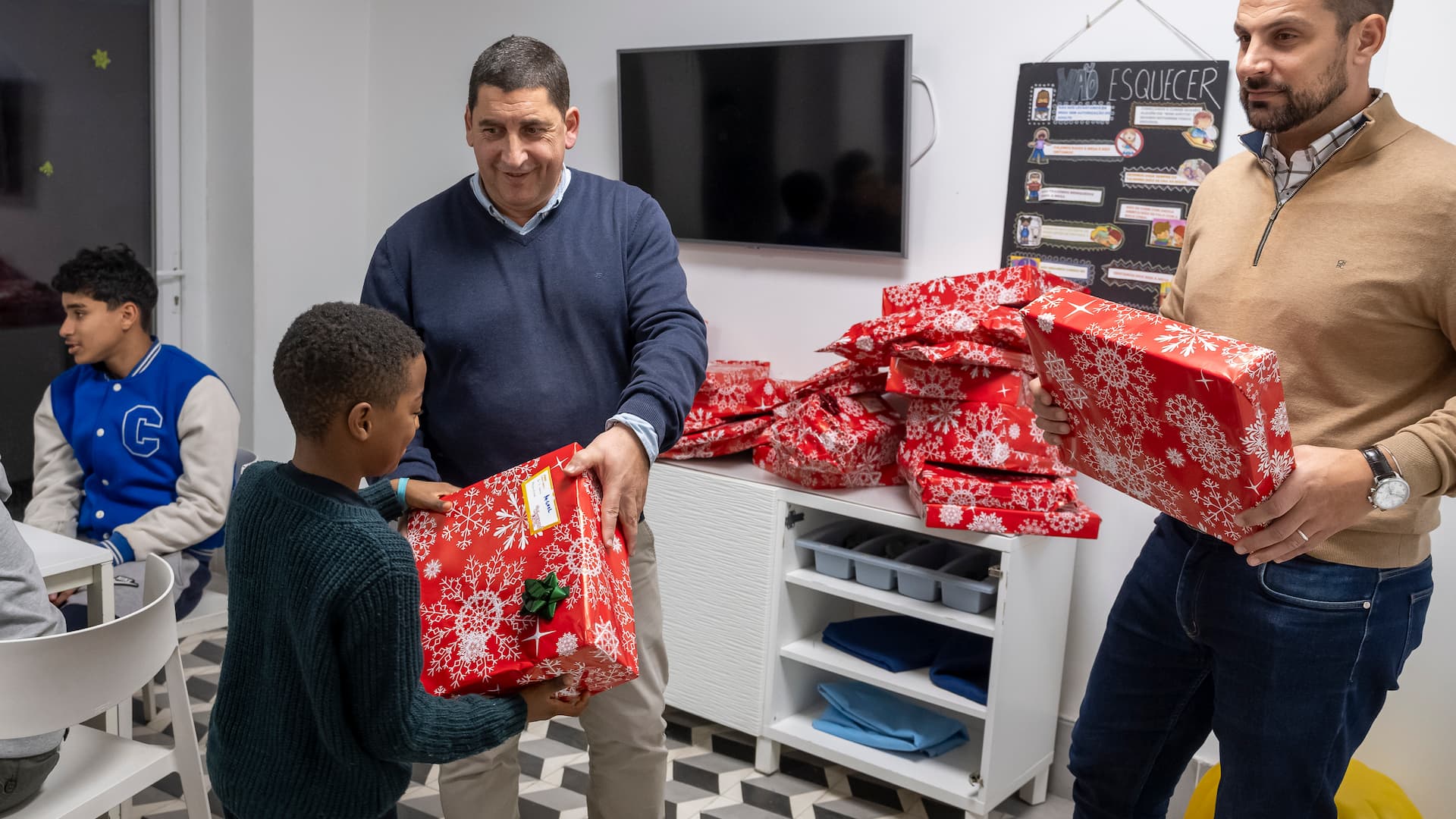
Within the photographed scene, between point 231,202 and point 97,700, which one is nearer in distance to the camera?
point 97,700

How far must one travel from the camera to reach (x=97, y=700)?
5.53 ft

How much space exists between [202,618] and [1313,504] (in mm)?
2670

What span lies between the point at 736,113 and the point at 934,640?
1.57m

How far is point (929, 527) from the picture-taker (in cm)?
256

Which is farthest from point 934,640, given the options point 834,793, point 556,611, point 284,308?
point 284,308

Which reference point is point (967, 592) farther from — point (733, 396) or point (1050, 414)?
point (1050, 414)

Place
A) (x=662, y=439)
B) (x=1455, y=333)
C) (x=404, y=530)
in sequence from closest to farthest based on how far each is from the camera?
(x=1455, y=333) → (x=404, y=530) → (x=662, y=439)

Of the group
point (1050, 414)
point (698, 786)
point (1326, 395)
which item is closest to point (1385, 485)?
point (1326, 395)

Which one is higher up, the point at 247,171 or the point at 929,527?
the point at 247,171

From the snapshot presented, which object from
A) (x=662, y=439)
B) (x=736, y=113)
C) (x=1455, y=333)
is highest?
(x=736, y=113)

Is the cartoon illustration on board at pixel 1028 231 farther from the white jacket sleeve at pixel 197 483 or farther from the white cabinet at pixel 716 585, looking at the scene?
the white jacket sleeve at pixel 197 483

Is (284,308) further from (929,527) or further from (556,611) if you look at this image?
(556,611)

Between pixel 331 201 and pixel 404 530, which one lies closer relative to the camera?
pixel 404 530

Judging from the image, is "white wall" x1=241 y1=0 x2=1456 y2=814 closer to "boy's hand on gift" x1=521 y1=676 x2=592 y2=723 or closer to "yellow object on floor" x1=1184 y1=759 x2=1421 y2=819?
"yellow object on floor" x1=1184 y1=759 x2=1421 y2=819
